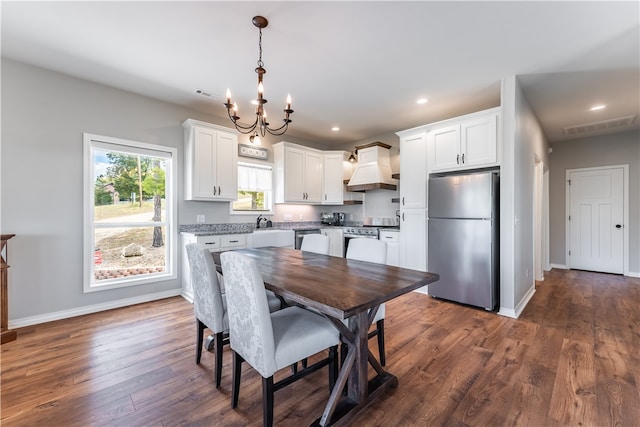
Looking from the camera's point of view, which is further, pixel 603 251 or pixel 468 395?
pixel 603 251

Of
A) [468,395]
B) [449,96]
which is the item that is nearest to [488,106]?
[449,96]

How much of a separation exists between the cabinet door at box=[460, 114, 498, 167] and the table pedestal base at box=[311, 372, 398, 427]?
2811 millimetres

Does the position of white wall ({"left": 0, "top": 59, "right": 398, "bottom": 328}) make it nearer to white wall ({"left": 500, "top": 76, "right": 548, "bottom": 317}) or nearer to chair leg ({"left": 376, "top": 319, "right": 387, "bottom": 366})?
chair leg ({"left": 376, "top": 319, "right": 387, "bottom": 366})

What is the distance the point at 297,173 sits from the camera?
197 inches

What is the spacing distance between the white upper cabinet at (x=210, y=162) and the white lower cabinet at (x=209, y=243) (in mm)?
637

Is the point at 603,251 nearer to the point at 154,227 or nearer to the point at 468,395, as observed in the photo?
the point at 468,395

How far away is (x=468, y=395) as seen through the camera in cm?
177

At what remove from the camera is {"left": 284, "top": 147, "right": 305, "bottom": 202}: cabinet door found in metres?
4.87

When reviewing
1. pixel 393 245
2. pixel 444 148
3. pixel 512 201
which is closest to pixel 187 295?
pixel 393 245

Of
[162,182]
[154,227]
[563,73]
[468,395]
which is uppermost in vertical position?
[563,73]

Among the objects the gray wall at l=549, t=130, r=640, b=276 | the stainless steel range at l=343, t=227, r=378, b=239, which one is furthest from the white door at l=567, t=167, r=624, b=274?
the stainless steel range at l=343, t=227, r=378, b=239

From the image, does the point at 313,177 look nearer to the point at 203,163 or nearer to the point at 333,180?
the point at 333,180

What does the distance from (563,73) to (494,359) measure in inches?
120

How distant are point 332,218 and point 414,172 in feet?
6.98
